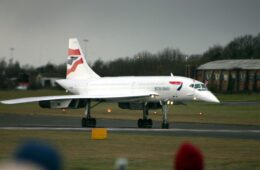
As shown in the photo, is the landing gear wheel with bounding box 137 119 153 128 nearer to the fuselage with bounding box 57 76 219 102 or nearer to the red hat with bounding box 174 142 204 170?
the fuselage with bounding box 57 76 219 102

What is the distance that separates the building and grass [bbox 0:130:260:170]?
260ft

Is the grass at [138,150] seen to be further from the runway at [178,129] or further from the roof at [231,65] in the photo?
the roof at [231,65]

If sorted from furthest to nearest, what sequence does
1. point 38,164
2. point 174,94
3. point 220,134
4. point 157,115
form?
point 157,115 → point 174,94 → point 220,134 → point 38,164

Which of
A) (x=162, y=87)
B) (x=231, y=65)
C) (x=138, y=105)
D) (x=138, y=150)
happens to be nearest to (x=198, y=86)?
(x=162, y=87)

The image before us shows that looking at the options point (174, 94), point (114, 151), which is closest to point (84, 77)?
point (174, 94)

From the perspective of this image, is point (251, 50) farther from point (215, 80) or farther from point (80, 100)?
point (80, 100)

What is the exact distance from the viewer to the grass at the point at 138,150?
2002cm

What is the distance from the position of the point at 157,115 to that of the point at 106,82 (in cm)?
1641

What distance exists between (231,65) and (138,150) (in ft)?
296

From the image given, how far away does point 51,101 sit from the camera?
42.3m

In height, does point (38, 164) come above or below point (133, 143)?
above

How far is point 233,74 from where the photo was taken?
371ft

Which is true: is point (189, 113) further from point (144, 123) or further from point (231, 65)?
point (231, 65)

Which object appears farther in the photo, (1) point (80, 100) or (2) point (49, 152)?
(1) point (80, 100)
